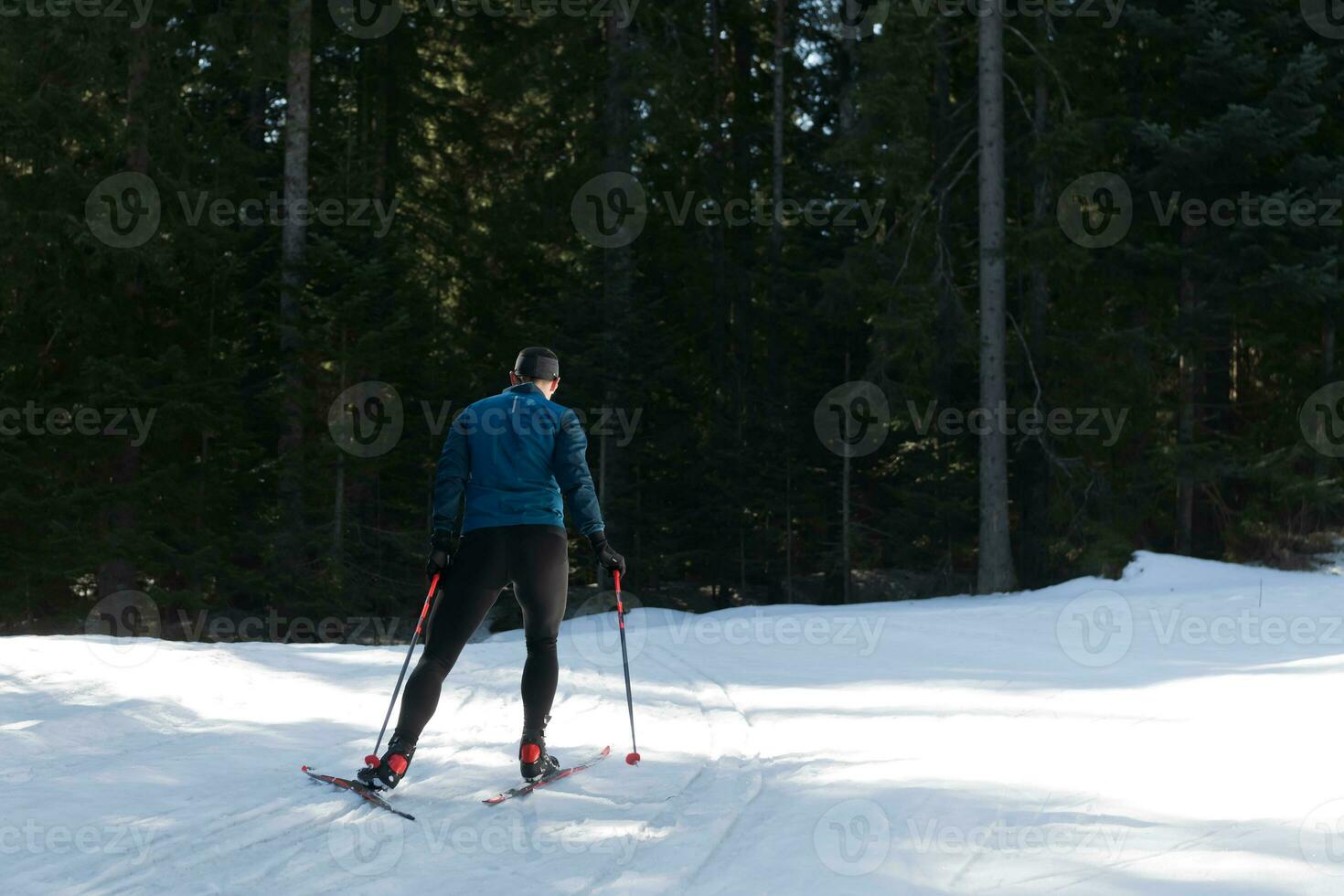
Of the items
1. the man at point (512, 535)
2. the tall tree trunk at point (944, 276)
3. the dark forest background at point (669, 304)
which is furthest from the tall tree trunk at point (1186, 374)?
the man at point (512, 535)

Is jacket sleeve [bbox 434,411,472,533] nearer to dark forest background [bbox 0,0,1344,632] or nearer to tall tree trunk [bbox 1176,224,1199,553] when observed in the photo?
dark forest background [bbox 0,0,1344,632]

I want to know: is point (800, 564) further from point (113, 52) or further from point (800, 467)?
point (113, 52)

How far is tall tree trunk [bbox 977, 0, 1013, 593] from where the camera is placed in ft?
61.2

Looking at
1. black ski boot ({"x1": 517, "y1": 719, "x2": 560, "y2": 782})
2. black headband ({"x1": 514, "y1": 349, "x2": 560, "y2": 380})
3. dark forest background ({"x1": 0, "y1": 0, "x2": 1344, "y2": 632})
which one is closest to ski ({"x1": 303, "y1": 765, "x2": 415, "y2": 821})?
black ski boot ({"x1": 517, "y1": 719, "x2": 560, "y2": 782})

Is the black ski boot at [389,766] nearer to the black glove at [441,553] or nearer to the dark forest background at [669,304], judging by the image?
the black glove at [441,553]

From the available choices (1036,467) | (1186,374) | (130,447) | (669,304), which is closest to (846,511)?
(1036,467)

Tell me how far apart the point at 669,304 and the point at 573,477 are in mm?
20139

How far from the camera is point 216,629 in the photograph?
59.3 ft

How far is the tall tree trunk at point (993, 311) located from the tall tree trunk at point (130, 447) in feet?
42.9

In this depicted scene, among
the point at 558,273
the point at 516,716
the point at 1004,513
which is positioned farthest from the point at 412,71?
the point at 516,716

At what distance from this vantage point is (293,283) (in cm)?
1908

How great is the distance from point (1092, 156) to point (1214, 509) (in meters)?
6.76

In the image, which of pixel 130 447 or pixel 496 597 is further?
pixel 130 447

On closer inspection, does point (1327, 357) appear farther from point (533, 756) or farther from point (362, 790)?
point (362, 790)
